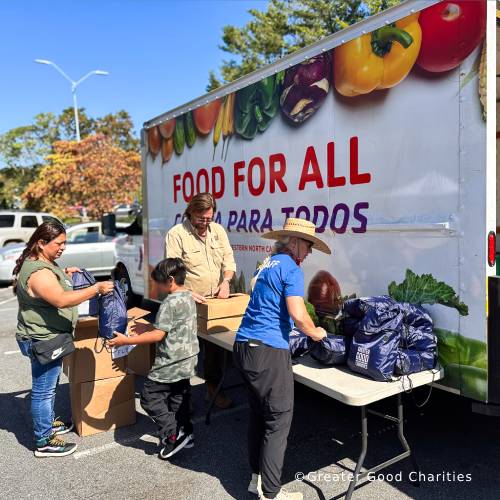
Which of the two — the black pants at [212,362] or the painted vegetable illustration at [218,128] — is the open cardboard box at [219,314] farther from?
the painted vegetable illustration at [218,128]

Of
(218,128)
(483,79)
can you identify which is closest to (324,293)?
(483,79)

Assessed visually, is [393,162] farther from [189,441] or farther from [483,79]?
[189,441]

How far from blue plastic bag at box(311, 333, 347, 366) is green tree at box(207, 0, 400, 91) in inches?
421

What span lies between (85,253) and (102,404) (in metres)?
8.16

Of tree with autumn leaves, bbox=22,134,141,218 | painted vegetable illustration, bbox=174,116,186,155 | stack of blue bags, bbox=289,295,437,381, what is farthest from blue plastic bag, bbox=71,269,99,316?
tree with autumn leaves, bbox=22,134,141,218

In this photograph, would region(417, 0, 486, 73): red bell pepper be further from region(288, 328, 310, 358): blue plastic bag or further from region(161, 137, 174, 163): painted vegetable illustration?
region(161, 137, 174, 163): painted vegetable illustration

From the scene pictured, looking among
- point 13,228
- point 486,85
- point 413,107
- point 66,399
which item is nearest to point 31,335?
point 66,399

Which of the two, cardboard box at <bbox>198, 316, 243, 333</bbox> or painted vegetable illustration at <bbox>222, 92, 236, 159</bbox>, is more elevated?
painted vegetable illustration at <bbox>222, 92, 236, 159</bbox>

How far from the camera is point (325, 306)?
3.71 m

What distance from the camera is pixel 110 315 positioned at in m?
3.32

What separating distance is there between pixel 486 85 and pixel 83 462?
11.3 feet

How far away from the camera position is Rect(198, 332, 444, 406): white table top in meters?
2.61

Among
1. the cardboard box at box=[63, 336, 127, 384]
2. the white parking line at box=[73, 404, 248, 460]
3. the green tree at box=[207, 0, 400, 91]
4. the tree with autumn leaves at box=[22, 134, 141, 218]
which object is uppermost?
the green tree at box=[207, 0, 400, 91]

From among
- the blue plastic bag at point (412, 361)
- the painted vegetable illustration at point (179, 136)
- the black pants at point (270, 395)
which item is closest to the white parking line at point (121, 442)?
the black pants at point (270, 395)
